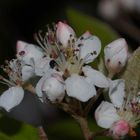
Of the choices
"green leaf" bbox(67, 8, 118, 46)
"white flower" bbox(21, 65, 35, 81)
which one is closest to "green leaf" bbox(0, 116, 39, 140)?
"white flower" bbox(21, 65, 35, 81)

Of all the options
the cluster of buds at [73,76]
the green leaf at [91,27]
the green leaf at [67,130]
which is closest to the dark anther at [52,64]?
the cluster of buds at [73,76]

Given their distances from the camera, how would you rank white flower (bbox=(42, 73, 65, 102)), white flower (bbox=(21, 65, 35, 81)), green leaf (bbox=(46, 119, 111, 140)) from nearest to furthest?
white flower (bbox=(42, 73, 65, 102)), white flower (bbox=(21, 65, 35, 81)), green leaf (bbox=(46, 119, 111, 140))

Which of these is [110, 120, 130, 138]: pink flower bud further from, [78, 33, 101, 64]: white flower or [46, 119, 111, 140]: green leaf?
[46, 119, 111, 140]: green leaf

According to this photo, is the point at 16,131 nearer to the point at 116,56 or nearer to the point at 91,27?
the point at 116,56

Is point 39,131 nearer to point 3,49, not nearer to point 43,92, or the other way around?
point 43,92

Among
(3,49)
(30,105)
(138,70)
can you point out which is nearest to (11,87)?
(138,70)

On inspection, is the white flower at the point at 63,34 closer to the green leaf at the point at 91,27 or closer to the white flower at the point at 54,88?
the white flower at the point at 54,88

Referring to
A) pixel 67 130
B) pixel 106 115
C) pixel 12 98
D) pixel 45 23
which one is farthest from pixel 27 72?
pixel 45 23
